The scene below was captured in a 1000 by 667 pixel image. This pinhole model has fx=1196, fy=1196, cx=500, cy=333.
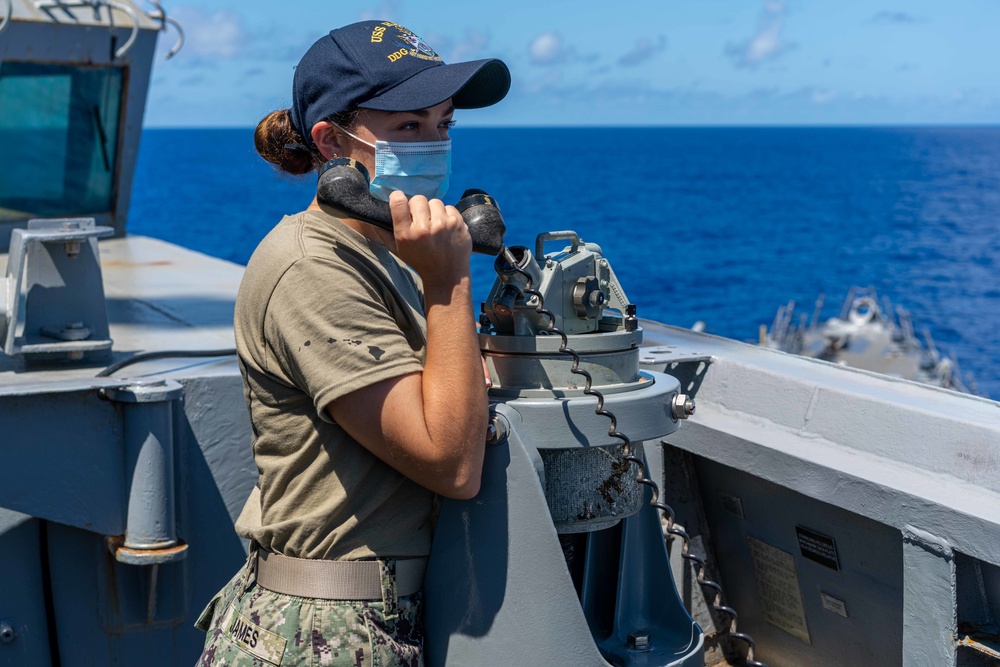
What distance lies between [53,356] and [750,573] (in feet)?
7.28

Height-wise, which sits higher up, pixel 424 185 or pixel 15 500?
pixel 424 185

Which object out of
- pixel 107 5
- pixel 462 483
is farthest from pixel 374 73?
pixel 107 5

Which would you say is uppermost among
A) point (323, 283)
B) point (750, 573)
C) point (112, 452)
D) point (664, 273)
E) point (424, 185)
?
point (424, 185)

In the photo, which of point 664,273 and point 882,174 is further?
point 882,174

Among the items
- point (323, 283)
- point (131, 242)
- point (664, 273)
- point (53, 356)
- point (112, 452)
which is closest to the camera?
point (323, 283)

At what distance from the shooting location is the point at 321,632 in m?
2.00

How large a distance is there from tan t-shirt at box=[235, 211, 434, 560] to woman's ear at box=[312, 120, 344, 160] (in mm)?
158

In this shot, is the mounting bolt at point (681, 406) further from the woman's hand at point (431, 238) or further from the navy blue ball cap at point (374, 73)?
the navy blue ball cap at point (374, 73)

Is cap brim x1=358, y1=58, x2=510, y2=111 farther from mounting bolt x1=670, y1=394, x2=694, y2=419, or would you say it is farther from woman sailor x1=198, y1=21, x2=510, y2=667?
mounting bolt x1=670, y1=394, x2=694, y2=419

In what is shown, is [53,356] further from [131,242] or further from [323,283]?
[131,242]

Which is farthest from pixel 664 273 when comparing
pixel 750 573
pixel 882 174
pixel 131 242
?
pixel 882 174

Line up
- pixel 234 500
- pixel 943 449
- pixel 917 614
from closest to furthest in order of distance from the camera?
pixel 917 614 < pixel 943 449 < pixel 234 500

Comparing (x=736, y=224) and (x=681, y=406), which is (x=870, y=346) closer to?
(x=681, y=406)

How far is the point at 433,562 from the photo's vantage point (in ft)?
6.88
